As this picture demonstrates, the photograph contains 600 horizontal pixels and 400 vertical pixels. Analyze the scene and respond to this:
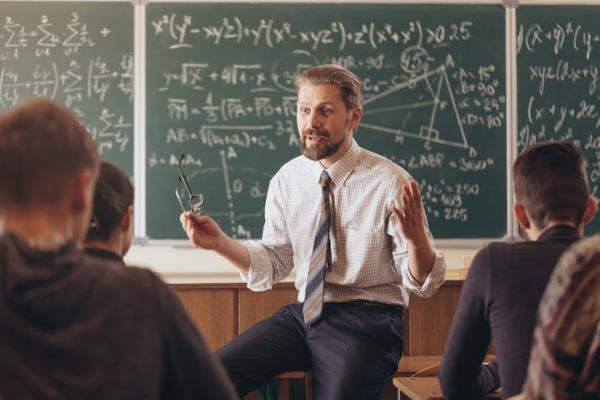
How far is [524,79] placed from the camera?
408cm

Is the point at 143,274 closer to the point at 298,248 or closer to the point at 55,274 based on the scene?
the point at 55,274

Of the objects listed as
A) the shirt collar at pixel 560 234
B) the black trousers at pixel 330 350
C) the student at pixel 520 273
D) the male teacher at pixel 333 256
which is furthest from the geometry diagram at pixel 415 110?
the shirt collar at pixel 560 234

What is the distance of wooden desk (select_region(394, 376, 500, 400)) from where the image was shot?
2.31m

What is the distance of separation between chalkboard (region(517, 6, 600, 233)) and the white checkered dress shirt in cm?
142

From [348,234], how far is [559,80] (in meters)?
1.79

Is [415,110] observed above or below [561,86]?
below

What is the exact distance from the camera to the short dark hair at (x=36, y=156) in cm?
114

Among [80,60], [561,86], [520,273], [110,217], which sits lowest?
[520,273]

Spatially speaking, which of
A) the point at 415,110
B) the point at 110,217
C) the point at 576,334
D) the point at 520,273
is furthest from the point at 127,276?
the point at 415,110

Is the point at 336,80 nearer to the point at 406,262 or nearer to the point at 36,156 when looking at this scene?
the point at 406,262

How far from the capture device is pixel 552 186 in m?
1.80

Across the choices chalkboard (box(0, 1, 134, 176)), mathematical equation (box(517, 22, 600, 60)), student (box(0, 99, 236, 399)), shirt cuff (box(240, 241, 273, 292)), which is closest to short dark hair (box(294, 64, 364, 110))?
shirt cuff (box(240, 241, 273, 292))

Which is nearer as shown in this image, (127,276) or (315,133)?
(127,276)

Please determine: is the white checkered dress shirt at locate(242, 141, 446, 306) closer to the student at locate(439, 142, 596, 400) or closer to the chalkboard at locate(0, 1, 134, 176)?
the student at locate(439, 142, 596, 400)
